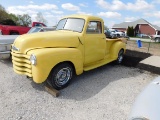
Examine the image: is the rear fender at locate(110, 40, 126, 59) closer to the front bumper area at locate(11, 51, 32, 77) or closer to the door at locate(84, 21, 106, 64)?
the door at locate(84, 21, 106, 64)

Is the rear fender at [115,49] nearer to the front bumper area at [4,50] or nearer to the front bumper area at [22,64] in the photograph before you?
the front bumper area at [22,64]

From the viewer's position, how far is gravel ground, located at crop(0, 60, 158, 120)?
345cm

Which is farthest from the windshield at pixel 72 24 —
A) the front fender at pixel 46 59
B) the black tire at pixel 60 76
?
the black tire at pixel 60 76

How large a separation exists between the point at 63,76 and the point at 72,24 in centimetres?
184

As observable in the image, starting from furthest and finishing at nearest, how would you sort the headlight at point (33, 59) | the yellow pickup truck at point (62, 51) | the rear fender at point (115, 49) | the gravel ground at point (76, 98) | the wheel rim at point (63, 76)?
the rear fender at point (115, 49) < the wheel rim at point (63, 76) < the yellow pickup truck at point (62, 51) < the headlight at point (33, 59) < the gravel ground at point (76, 98)

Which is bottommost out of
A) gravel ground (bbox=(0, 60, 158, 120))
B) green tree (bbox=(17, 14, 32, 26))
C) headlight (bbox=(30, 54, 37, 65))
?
gravel ground (bbox=(0, 60, 158, 120))

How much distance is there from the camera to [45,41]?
4.41 m

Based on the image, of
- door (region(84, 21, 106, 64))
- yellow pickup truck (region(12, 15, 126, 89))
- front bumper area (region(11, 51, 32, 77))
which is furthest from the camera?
door (region(84, 21, 106, 64))

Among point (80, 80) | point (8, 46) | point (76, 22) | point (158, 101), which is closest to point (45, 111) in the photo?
point (80, 80)

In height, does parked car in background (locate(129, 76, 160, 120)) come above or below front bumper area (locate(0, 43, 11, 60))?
below

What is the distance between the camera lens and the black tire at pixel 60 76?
424cm

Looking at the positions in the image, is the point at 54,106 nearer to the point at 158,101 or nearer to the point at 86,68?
the point at 86,68

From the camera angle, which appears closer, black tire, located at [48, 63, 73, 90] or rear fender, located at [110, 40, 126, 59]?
black tire, located at [48, 63, 73, 90]

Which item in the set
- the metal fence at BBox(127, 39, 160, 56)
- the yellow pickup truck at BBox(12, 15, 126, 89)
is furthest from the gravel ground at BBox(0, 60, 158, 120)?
the metal fence at BBox(127, 39, 160, 56)
